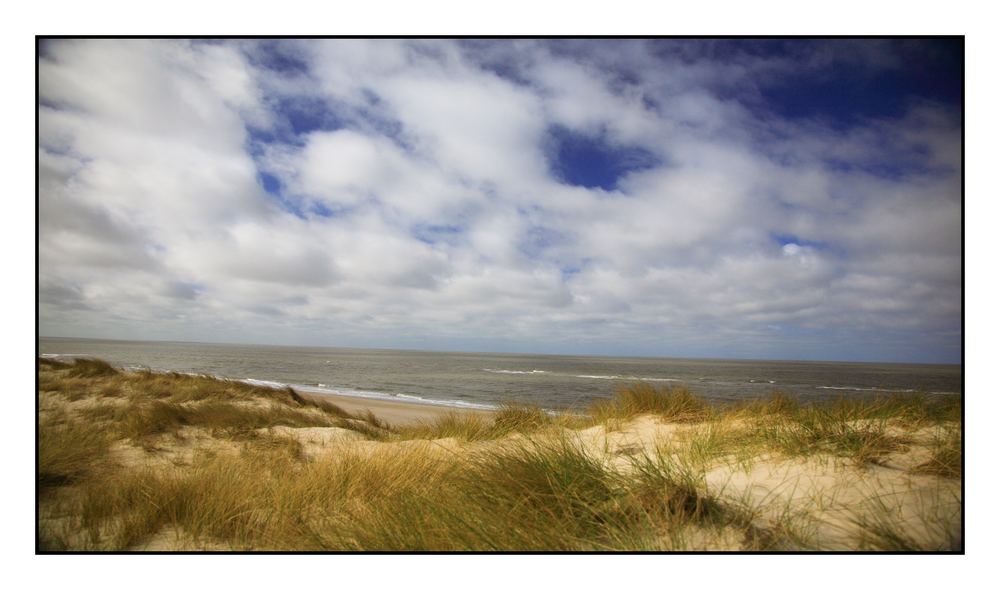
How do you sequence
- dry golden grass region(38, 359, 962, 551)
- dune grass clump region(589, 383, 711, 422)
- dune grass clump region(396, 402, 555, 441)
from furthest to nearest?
dune grass clump region(396, 402, 555, 441), dune grass clump region(589, 383, 711, 422), dry golden grass region(38, 359, 962, 551)

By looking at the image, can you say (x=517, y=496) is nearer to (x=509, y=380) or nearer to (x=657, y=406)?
(x=657, y=406)

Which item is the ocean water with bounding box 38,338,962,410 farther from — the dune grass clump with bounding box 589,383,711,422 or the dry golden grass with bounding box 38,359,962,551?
the dry golden grass with bounding box 38,359,962,551

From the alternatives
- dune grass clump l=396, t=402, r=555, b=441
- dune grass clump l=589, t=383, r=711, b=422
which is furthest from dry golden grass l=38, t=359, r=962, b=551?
dune grass clump l=396, t=402, r=555, b=441

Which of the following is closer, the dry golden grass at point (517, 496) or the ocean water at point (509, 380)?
the dry golden grass at point (517, 496)

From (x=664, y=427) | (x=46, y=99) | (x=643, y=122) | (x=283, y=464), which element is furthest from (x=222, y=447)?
(x=643, y=122)

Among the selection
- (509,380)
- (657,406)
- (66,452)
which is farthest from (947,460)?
(509,380)

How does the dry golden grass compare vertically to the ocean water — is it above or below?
above

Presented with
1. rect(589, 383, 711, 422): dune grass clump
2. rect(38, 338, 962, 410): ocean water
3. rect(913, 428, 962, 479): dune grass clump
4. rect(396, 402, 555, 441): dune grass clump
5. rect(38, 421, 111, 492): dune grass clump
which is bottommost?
rect(38, 338, 962, 410): ocean water

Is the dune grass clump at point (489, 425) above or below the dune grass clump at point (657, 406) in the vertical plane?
below

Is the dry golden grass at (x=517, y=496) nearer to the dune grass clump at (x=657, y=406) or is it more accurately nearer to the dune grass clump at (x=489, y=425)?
the dune grass clump at (x=657, y=406)

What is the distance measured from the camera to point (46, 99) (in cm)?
315

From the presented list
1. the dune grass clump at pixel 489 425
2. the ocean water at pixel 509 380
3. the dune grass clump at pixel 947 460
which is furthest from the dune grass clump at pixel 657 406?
the dune grass clump at pixel 947 460

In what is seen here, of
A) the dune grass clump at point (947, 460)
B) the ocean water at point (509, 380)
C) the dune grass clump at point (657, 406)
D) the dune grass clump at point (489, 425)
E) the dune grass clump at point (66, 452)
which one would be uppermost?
the dune grass clump at point (947, 460)

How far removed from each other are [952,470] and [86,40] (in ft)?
22.5
